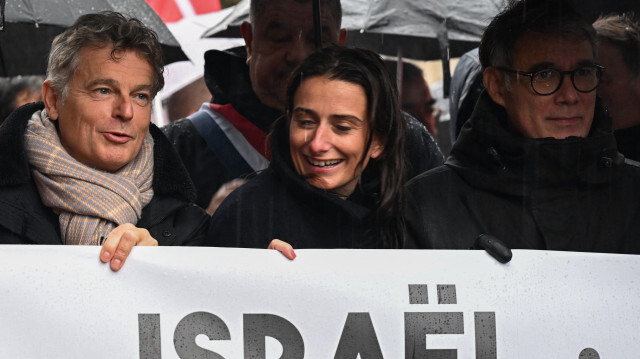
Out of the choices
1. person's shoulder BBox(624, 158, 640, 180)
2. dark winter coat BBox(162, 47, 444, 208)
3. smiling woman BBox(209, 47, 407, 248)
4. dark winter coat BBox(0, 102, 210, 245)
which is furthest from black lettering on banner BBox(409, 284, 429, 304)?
person's shoulder BBox(624, 158, 640, 180)

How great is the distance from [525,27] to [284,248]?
46.5 inches

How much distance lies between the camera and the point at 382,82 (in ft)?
11.0

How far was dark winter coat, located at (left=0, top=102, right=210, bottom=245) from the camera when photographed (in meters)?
3.04

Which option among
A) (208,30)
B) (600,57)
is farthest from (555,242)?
(208,30)

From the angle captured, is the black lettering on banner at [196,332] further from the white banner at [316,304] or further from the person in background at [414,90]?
the person in background at [414,90]

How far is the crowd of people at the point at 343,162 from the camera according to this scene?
315cm

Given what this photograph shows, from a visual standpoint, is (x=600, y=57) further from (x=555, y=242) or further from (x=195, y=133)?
(x=195, y=133)

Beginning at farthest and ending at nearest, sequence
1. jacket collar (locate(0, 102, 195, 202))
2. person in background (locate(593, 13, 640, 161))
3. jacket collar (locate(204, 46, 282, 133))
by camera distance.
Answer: person in background (locate(593, 13, 640, 161))
jacket collar (locate(204, 46, 282, 133))
jacket collar (locate(0, 102, 195, 202))

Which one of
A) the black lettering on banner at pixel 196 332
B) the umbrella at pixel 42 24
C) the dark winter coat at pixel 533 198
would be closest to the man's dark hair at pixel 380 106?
the dark winter coat at pixel 533 198

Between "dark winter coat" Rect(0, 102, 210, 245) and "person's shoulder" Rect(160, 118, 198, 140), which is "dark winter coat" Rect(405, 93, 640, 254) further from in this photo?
"person's shoulder" Rect(160, 118, 198, 140)

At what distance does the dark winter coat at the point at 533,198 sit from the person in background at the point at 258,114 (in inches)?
15.7

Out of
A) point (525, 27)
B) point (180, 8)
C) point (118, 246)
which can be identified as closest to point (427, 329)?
point (118, 246)

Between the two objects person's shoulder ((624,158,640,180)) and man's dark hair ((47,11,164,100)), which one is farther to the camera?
person's shoulder ((624,158,640,180))

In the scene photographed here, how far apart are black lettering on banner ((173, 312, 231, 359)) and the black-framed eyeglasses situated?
1291 millimetres
